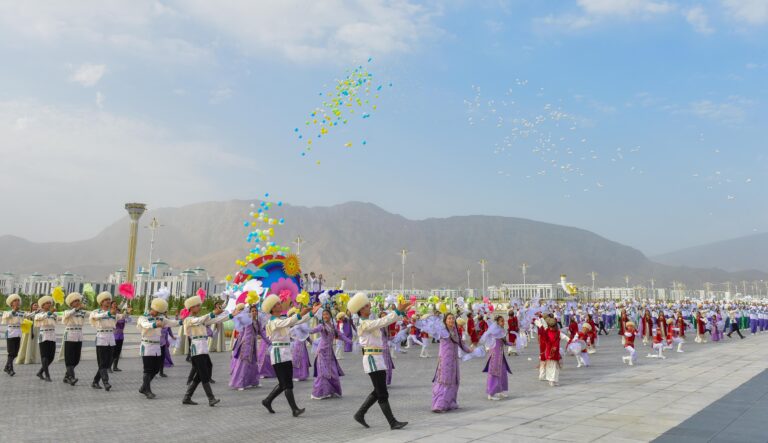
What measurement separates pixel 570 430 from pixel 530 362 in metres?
10.5

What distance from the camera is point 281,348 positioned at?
354 inches

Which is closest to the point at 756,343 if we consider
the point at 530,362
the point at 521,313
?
the point at 521,313

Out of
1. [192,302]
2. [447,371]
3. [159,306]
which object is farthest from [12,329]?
[447,371]

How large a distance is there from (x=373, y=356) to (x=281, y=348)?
6.64ft

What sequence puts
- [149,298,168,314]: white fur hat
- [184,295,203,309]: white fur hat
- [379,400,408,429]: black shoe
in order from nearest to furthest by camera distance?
[379,400,408,429]: black shoe
[184,295,203,309]: white fur hat
[149,298,168,314]: white fur hat

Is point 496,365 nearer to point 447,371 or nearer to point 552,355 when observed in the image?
point 447,371

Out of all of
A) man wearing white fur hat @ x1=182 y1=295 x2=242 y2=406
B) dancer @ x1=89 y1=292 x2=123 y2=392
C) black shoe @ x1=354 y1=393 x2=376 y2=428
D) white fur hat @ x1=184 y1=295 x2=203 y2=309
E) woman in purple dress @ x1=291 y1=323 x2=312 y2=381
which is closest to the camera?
black shoe @ x1=354 y1=393 x2=376 y2=428

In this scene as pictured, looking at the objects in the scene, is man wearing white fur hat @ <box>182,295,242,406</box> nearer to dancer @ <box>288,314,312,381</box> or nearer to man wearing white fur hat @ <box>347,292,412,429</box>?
dancer @ <box>288,314,312,381</box>

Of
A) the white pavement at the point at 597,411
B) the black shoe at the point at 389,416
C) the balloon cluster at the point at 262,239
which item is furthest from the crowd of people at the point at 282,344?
Result: the balloon cluster at the point at 262,239

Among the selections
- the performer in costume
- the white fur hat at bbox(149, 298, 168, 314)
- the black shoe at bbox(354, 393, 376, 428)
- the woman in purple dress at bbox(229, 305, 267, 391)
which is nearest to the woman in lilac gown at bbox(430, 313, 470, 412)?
the performer in costume

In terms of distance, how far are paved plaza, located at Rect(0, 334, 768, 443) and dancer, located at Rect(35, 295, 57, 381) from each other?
0.48 meters

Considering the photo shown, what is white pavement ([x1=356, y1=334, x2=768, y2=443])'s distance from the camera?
722 centimetres

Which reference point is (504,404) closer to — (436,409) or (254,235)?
(436,409)

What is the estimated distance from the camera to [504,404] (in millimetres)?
9781
